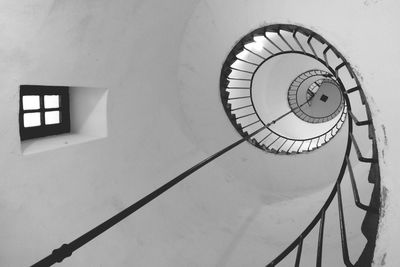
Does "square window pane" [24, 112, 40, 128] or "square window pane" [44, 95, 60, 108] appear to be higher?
"square window pane" [44, 95, 60, 108]

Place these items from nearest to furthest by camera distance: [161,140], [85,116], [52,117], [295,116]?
[52,117]
[85,116]
[161,140]
[295,116]

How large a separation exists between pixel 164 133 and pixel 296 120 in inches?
317

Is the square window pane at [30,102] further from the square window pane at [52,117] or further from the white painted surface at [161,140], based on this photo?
the white painted surface at [161,140]

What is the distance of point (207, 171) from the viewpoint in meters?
5.26

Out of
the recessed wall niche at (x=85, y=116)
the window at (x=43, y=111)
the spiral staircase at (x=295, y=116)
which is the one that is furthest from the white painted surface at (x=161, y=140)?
the window at (x=43, y=111)

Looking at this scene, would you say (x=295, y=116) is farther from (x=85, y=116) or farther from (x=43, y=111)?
(x=43, y=111)

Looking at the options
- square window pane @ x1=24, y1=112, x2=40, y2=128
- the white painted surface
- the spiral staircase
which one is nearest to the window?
square window pane @ x1=24, y1=112, x2=40, y2=128

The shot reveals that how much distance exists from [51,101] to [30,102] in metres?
0.26

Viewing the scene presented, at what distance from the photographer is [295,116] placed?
1195 centimetres

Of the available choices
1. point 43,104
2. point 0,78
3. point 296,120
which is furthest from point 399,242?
point 296,120

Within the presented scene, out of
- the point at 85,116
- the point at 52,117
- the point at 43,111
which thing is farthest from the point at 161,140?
the point at 43,111

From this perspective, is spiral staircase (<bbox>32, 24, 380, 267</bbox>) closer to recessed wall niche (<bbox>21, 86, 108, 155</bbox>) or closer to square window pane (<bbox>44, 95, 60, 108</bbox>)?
recessed wall niche (<bbox>21, 86, 108, 155</bbox>)

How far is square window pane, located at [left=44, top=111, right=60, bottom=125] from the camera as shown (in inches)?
152

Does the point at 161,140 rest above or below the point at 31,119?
below
